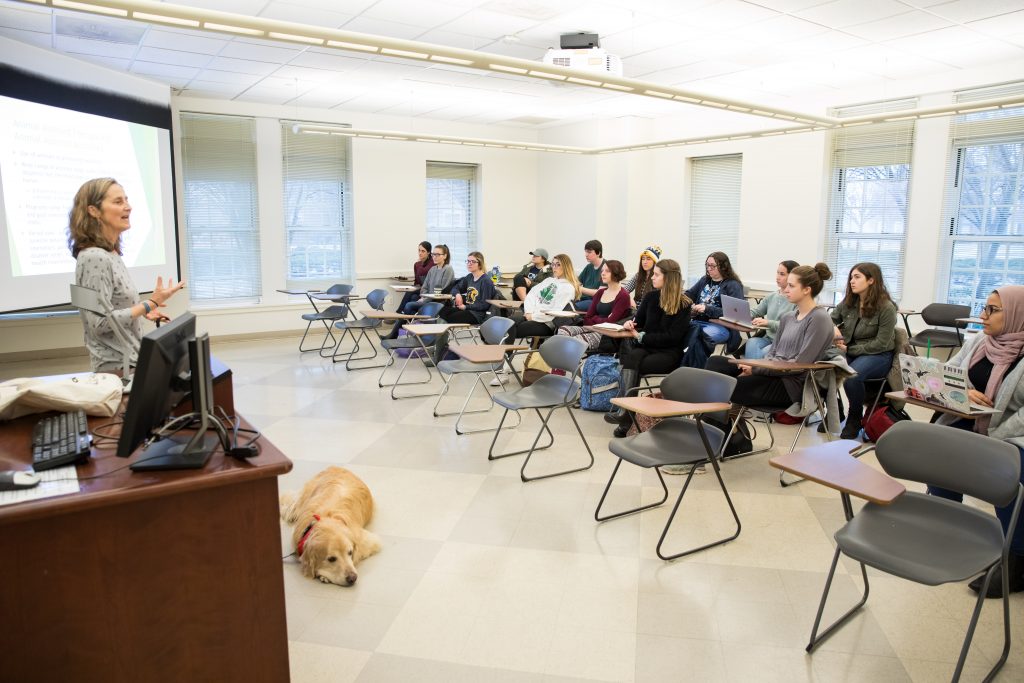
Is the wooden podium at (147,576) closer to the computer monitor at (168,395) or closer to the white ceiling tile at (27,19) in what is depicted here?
the computer monitor at (168,395)

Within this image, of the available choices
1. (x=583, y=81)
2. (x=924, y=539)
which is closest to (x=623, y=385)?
(x=583, y=81)

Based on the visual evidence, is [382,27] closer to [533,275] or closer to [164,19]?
[164,19]

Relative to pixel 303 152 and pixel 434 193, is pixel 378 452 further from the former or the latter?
pixel 434 193

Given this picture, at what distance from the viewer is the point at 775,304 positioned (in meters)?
6.40

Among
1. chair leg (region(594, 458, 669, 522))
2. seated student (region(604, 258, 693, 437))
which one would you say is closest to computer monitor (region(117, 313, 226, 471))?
chair leg (region(594, 458, 669, 522))

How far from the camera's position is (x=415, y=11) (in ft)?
17.3

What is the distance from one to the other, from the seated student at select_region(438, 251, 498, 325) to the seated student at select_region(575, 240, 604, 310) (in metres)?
1.10

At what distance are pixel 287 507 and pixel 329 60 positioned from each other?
15.8 feet

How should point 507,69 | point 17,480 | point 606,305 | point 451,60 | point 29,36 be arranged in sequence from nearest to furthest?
point 17,480 < point 451,60 < point 507,69 < point 29,36 < point 606,305

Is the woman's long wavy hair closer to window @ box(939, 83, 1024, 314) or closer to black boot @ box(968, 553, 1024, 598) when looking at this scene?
black boot @ box(968, 553, 1024, 598)

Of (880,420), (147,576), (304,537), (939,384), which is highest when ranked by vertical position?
(939,384)

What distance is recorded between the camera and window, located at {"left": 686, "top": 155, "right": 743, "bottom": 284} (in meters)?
9.45

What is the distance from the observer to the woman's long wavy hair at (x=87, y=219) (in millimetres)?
2809

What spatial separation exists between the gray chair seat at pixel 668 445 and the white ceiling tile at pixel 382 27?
395 centimetres
